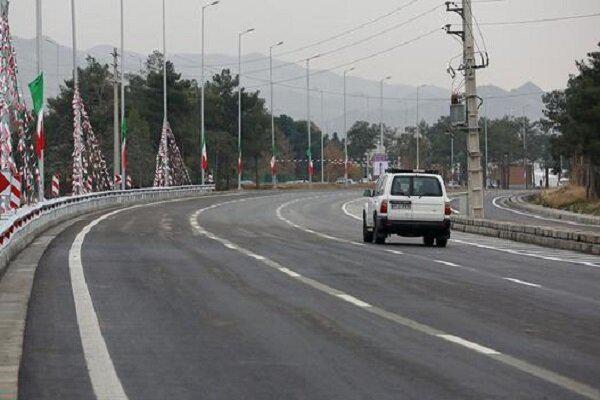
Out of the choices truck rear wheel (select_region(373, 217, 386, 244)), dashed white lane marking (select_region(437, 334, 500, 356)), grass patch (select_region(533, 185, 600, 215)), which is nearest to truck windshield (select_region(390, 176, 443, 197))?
truck rear wheel (select_region(373, 217, 386, 244))

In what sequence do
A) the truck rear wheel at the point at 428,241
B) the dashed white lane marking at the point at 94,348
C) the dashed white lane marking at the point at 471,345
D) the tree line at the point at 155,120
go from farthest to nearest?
the tree line at the point at 155,120 → the truck rear wheel at the point at 428,241 → the dashed white lane marking at the point at 471,345 → the dashed white lane marking at the point at 94,348

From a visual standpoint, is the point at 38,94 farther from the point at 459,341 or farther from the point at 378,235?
the point at 459,341

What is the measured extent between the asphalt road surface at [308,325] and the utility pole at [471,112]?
1527 cm

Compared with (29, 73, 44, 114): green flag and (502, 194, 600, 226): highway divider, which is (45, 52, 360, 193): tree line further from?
(29, 73, 44, 114): green flag

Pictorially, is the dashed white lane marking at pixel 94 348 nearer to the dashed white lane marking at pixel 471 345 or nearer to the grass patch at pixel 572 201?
the dashed white lane marking at pixel 471 345

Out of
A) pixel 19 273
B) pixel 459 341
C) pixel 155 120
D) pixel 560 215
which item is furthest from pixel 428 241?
pixel 155 120

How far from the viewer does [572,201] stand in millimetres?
81438

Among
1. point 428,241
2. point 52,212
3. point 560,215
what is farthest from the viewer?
point 560,215

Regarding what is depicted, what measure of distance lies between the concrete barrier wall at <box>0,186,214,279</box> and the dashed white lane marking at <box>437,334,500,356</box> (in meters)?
10.4

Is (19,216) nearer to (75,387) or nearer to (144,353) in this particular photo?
(144,353)

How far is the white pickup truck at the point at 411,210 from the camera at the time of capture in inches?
1321

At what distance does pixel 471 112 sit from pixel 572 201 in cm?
3836

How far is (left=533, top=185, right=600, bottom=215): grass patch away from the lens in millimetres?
72375

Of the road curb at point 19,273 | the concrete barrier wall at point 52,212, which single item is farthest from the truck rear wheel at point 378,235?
the concrete barrier wall at point 52,212
